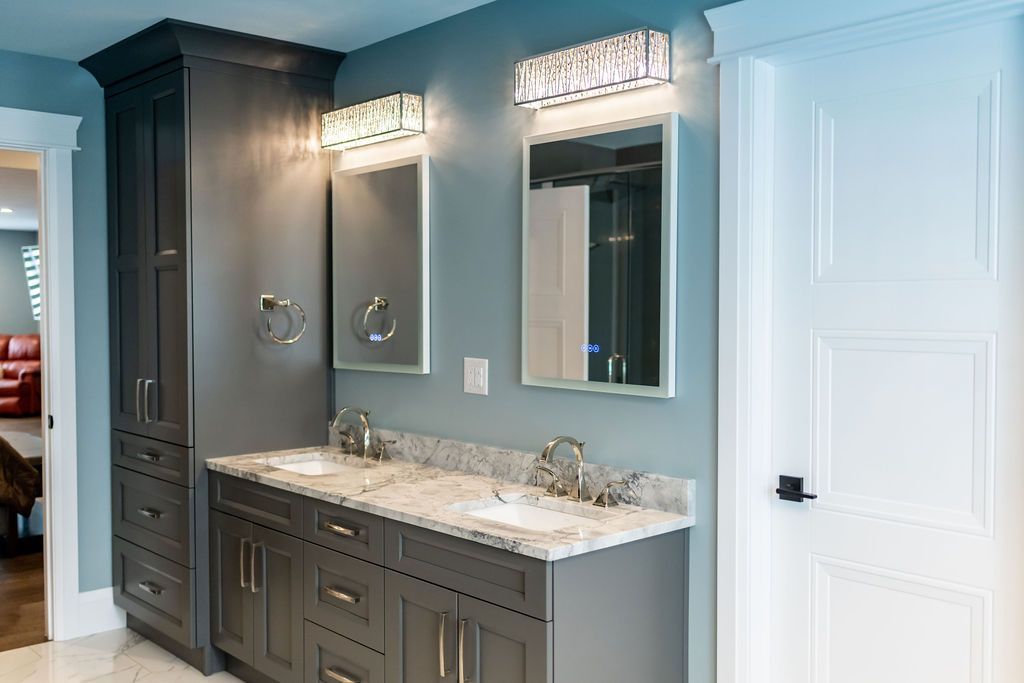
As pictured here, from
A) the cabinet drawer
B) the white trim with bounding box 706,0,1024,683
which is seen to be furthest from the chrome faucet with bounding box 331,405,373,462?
the white trim with bounding box 706,0,1024,683

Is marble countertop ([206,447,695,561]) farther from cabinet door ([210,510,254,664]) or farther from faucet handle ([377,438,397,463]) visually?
cabinet door ([210,510,254,664])

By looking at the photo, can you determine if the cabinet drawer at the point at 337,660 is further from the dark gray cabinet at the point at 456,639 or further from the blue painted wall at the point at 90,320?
the blue painted wall at the point at 90,320

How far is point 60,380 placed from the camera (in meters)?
3.94

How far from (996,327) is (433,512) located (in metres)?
1.47

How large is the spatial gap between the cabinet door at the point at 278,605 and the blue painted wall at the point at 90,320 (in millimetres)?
1110

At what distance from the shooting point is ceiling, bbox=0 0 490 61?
319 centimetres

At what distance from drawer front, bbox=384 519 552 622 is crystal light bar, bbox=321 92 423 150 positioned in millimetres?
1438

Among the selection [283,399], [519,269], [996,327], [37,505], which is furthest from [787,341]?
[37,505]

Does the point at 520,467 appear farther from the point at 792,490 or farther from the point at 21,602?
the point at 21,602

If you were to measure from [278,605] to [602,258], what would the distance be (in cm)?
160

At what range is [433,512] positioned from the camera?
2.65 metres

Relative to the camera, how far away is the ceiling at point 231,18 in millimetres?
3189

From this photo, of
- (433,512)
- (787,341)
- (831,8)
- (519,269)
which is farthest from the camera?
(519,269)

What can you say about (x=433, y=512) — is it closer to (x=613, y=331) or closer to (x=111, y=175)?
(x=613, y=331)
